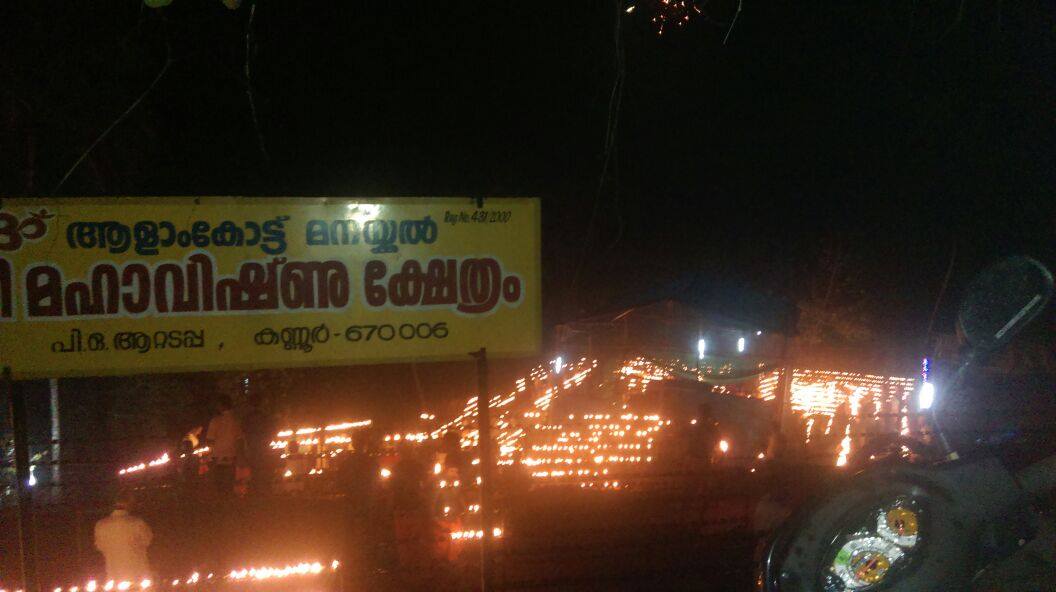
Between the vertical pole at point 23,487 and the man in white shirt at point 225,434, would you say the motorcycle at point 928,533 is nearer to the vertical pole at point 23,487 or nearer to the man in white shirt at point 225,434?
the vertical pole at point 23,487

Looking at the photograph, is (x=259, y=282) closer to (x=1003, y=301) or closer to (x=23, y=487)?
(x=23, y=487)

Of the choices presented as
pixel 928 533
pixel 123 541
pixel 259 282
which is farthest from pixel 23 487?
pixel 928 533

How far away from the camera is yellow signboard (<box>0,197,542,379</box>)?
4395mm

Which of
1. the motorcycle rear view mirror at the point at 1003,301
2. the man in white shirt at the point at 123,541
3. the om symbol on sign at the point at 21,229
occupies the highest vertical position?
the om symbol on sign at the point at 21,229

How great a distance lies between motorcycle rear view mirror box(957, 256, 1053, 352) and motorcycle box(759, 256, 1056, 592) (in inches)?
2.8

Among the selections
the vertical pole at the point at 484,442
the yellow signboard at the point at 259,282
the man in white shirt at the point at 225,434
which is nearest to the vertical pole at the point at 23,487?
the yellow signboard at the point at 259,282

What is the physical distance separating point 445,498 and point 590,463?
45.8 inches

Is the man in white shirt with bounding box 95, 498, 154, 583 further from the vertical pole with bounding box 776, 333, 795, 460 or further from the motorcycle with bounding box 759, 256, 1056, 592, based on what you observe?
the vertical pole with bounding box 776, 333, 795, 460

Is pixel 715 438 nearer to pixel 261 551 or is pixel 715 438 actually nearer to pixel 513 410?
pixel 513 410

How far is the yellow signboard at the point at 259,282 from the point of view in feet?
14.4

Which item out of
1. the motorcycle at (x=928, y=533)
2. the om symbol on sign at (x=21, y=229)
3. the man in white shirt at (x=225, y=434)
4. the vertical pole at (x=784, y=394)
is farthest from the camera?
the man in white shirt at (x=225, y=434)

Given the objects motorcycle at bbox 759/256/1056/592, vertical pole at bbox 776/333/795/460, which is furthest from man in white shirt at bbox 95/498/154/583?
vertical pole at bbox 776/333/795/460

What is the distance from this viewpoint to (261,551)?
22.6ft

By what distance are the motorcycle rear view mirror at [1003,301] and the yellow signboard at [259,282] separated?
238cm
